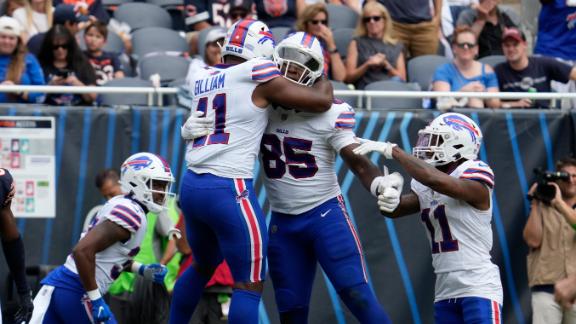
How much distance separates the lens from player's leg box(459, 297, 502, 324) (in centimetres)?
695

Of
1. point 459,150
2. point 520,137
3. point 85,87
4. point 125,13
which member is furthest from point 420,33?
point 459,150

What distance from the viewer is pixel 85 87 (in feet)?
30.2

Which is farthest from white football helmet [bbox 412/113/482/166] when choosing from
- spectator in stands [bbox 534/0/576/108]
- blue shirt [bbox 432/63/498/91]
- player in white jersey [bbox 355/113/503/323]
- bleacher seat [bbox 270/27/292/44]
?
spectator in stands [bbox 534/0/576/108]

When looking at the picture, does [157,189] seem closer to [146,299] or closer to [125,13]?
[146,299]

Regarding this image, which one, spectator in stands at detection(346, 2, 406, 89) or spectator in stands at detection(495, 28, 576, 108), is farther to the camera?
spectator in stands at detection(346, 2, 406, 89)

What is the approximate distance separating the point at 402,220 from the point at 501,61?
7.38 ft

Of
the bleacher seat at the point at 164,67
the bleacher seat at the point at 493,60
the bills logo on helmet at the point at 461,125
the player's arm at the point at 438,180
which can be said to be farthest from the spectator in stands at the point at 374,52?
the player's arm at the point at 438,180

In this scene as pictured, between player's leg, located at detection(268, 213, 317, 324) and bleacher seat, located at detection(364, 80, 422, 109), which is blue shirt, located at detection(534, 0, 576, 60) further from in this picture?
player's leg, located at detection(268, 213, 317, 324)

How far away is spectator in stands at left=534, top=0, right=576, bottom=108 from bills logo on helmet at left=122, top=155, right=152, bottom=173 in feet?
16.4

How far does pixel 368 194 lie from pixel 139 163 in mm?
2604

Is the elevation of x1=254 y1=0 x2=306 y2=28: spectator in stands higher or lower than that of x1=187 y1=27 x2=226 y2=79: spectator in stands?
higher

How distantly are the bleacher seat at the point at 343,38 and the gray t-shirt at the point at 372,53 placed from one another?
43 centimetres

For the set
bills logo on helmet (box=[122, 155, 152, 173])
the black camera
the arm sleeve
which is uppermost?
the arm sleeve

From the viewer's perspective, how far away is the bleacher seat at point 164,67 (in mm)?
10539
